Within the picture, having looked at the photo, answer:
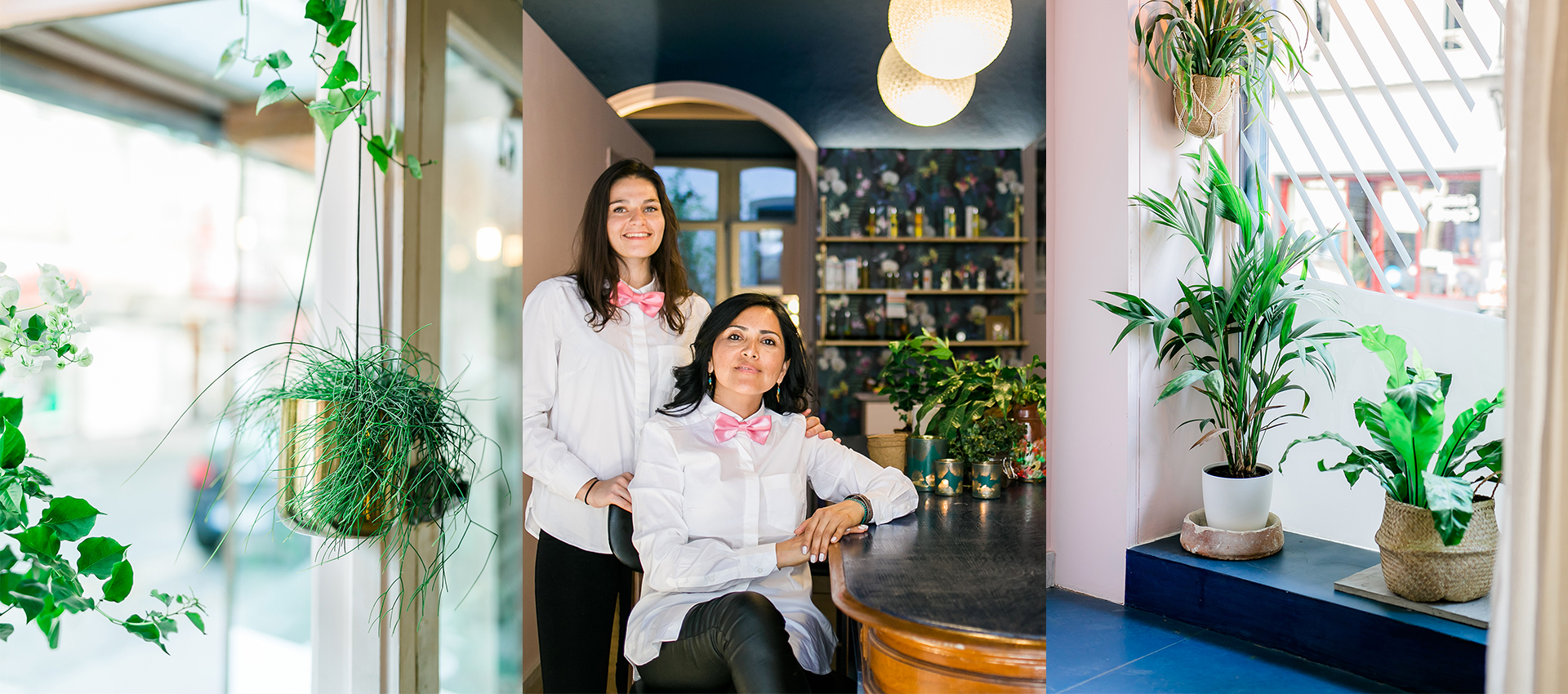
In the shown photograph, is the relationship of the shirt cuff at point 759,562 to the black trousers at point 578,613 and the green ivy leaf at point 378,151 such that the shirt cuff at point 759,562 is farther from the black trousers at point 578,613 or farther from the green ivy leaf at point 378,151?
the green ivy leaf at point 378,151

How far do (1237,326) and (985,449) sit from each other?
1630mm

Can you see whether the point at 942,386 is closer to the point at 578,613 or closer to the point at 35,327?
the point at 578,613

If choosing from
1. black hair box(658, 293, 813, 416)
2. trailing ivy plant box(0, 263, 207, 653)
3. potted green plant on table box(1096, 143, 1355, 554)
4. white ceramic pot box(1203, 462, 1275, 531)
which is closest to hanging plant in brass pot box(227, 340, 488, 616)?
trailing ivy plant box(0, 263, 207, 653)

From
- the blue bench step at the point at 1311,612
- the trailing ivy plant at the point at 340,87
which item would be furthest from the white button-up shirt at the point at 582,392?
the blue bench step at the point at 1311,612

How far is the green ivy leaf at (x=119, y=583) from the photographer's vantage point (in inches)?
60.8

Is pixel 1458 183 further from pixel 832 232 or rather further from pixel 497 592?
pixel 497 592

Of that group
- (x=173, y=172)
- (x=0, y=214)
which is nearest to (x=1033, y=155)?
(x=173, y=172)

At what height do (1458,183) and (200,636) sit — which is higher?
(1458,183)

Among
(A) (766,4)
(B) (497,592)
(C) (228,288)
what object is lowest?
(B) (497,592)

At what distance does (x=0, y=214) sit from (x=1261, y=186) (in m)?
3.84

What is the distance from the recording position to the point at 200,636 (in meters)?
2.14

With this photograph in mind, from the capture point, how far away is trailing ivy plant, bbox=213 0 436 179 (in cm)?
169

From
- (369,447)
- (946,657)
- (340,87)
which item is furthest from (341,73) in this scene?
(946,657)

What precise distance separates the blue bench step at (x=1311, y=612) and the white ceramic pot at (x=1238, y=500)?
13 centimetres
